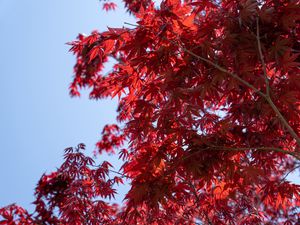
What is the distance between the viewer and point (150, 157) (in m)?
2.73

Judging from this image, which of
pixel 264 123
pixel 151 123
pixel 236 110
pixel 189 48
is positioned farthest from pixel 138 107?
pixel 264 123

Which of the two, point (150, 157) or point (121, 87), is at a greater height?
point (121, 87)

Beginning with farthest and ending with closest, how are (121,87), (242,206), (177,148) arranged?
(242,206) → (121,87) → (177,148)

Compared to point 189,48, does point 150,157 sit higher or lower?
lower

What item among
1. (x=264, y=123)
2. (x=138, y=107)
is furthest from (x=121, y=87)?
(x=264, y=123)

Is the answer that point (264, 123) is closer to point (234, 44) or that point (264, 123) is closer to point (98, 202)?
point (234, 44)

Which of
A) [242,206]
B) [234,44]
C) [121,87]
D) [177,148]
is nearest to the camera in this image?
[234,44]

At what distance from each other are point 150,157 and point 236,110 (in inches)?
34.9

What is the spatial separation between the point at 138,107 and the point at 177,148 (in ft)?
1.72

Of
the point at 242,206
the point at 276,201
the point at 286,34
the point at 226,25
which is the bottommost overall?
the point at 276,201

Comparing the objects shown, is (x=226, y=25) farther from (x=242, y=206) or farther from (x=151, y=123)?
(x=242, y=206)

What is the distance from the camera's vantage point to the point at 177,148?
2680 mm

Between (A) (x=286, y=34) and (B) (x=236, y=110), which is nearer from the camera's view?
(A) (x=286, y=34)

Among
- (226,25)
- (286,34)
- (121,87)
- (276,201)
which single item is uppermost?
(121,87)
